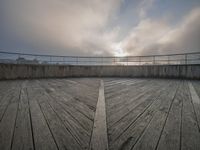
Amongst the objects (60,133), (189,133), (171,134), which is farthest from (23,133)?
(189,133)

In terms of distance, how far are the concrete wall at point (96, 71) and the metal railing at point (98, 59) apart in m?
0.64

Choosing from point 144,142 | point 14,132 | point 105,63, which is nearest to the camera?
point 144,142

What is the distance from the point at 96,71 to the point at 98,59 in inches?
66.9

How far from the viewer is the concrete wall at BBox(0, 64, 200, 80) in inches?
302

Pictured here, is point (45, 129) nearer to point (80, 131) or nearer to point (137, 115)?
point (80, 131)

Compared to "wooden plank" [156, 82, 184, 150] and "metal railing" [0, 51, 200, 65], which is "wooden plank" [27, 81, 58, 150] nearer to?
"wooden plank" [156, 82, 184, 150]

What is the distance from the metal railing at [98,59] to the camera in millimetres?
8172

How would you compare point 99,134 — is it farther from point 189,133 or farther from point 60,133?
point 189,133

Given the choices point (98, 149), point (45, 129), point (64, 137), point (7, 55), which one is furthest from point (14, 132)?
point (7, 55)

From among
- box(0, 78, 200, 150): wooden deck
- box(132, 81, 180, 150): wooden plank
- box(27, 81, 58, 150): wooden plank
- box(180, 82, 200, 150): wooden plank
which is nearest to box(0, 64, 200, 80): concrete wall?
box(0, 78, 200, 150): wooden deck

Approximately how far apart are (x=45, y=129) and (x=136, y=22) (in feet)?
42.0

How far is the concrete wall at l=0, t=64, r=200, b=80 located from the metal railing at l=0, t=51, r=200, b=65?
25.4 inches

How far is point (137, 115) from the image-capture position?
69.5 inches

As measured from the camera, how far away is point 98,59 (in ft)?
37.6
